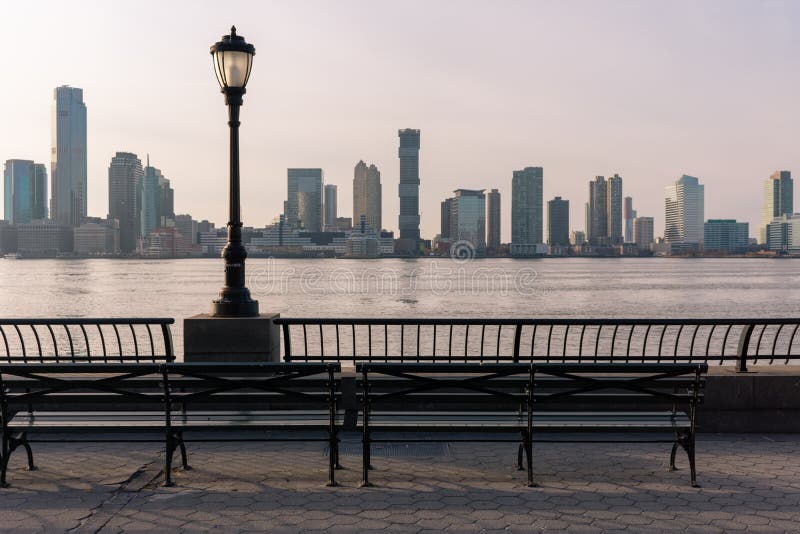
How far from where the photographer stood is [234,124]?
33.4 feet

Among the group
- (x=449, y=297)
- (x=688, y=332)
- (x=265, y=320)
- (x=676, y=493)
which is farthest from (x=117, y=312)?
(x=676, y=493)

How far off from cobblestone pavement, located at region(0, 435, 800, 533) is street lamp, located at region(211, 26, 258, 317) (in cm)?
233

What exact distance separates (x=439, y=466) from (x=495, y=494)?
3.17 ft

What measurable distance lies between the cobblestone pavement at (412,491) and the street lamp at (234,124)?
233 cm

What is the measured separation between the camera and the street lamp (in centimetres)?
980

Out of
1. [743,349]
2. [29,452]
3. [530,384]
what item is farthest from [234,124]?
[743,349]

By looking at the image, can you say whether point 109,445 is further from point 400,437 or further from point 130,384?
point 400,437

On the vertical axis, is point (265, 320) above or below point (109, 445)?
above

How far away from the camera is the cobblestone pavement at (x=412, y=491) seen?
18.3ft

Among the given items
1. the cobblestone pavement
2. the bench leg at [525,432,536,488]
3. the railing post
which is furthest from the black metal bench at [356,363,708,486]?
the railing post

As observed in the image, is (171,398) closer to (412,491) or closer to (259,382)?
(259,382)

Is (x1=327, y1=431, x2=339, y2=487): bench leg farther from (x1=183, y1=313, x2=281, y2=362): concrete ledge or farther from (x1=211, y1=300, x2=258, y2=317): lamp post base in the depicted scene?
(x1=211, y1=300, x2=258, y2=317): lamp post base

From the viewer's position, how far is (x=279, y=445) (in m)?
8.00

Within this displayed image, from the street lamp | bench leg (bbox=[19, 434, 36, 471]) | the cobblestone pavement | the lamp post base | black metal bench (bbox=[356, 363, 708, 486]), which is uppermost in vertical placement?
the street lamp
